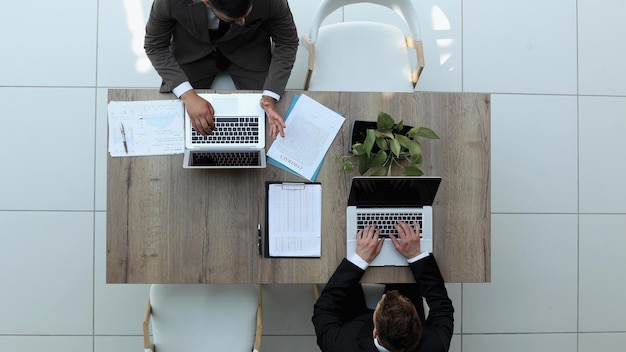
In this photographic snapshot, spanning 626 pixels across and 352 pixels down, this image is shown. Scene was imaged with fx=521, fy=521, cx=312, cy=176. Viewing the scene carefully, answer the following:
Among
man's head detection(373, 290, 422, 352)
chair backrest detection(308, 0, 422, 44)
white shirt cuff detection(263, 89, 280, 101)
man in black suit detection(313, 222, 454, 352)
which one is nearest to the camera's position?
man's head detection(373, 290, 422, 352)

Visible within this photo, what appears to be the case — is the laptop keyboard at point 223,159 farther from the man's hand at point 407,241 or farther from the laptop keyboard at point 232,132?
the man's hand at point 407,241

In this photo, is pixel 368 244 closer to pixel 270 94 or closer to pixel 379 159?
pixel 379 159

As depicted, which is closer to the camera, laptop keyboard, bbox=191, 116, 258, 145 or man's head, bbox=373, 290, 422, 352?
man's head, bbox=373, 290, 422, 352

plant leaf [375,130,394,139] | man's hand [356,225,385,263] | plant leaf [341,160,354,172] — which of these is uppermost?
plant leaf [375,130,394,139]

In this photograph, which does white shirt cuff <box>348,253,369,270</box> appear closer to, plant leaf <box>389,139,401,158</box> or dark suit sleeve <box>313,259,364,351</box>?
dark suit sleeve <box>313,259,364,351</box>

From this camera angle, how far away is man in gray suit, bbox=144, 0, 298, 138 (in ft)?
6.33

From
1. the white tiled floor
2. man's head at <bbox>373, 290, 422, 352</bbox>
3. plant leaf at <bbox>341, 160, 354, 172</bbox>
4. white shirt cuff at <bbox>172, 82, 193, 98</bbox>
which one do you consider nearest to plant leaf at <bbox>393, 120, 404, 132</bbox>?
plant leaf at <bbox>341, 160, 354, 172</bbox>

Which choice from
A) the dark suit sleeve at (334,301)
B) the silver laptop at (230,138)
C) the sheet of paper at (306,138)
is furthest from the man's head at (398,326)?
the silver laptop at (230,138)

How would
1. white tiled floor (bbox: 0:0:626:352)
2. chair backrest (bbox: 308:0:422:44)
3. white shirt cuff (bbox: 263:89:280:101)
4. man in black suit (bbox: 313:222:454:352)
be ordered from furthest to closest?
1. white tiled floor (bbox: 0:0:626:352)
2. chair backrest (bbox: 308:0:422:44)
3. white shirt cuff (bbox: 263:89:280:101)
4. man in black suit (bbox: 313:222:454:352)

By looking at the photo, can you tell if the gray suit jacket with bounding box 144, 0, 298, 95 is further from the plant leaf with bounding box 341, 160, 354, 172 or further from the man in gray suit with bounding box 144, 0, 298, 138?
the plant leaf with bounding box 341, 160, 354, 172

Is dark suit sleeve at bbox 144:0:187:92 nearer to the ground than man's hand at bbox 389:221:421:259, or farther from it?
farther from it

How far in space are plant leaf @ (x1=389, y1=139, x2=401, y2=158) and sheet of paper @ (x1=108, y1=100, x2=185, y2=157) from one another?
0.78 m

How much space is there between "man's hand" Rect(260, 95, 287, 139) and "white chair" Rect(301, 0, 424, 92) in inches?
15.6

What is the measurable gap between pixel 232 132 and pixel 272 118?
160 mm
